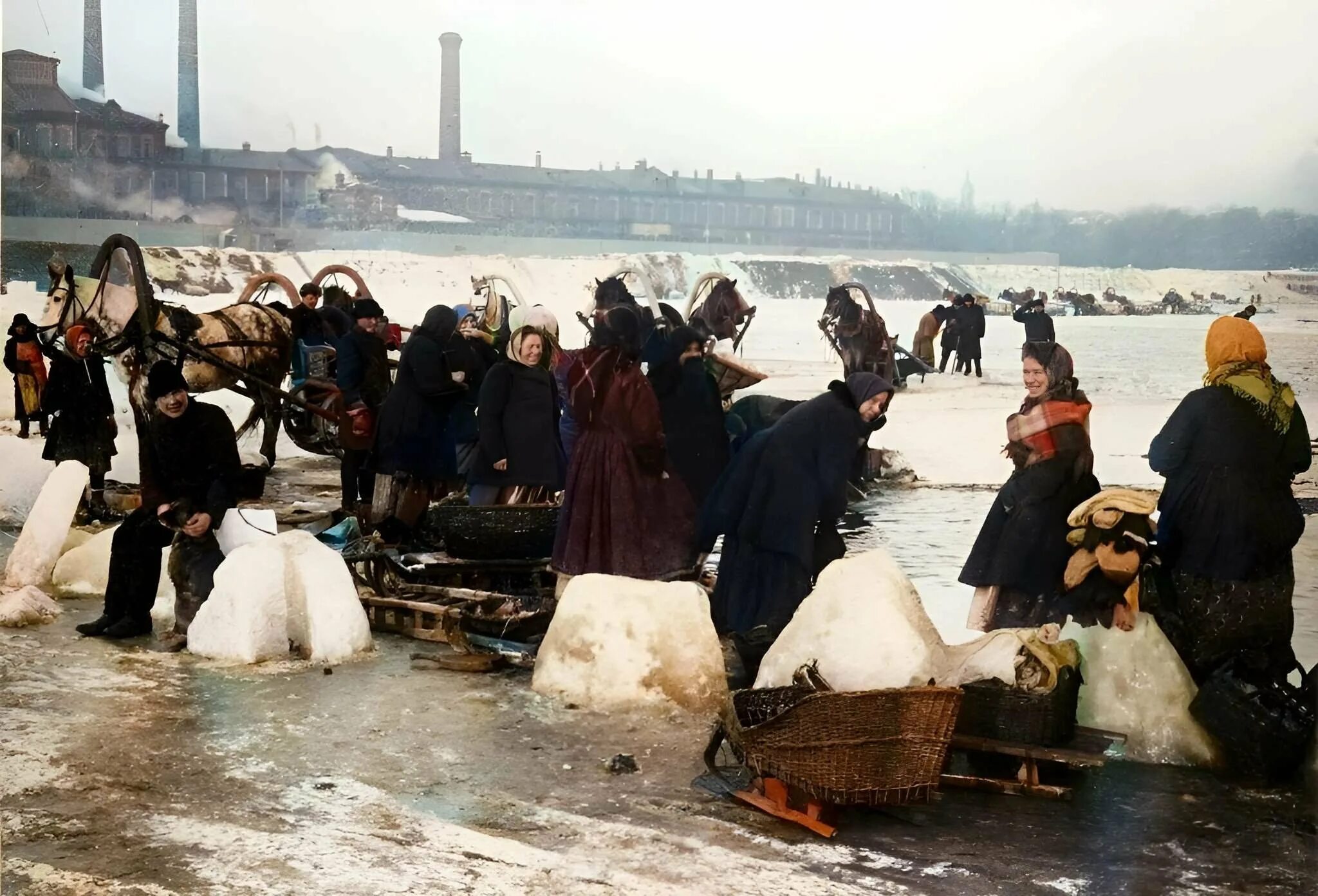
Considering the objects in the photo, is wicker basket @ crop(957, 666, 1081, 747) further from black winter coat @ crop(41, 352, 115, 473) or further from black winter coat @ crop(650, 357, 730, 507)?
black winter coat @ crop(41, 352, 115, 473)

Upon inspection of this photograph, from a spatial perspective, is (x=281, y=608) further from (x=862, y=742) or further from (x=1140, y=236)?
(x=1140, y=236)

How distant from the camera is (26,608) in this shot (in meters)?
6.80

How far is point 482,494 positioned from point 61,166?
276cm

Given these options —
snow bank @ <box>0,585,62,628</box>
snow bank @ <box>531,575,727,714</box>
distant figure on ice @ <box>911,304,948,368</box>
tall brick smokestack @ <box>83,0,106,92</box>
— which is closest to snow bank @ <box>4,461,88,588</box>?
snow bank @ <box>0,585,62,628</box>

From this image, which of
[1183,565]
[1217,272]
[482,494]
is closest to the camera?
[1183,565]

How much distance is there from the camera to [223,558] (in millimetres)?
6480

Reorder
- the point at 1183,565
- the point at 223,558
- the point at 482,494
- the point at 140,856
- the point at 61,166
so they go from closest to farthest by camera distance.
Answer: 1. the point at 140,856
2. the point at 1183,565
3. the point at 223,558
4. the point at 482,494
5. the point at 61,166

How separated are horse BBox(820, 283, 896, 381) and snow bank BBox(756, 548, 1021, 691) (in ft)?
2.76

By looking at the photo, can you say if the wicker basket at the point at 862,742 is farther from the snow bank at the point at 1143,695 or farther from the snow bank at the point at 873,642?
the snow bank at the point at 1143,695

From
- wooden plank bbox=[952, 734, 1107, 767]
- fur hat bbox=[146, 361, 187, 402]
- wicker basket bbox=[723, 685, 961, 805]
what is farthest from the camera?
fur hat bbox=[146, 361, 187, 402]

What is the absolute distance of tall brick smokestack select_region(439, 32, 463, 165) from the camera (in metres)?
6.54

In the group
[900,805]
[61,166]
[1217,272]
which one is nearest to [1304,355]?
[1217,272]

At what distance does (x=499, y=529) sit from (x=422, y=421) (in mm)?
1231

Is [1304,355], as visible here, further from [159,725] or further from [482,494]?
[159,725]
